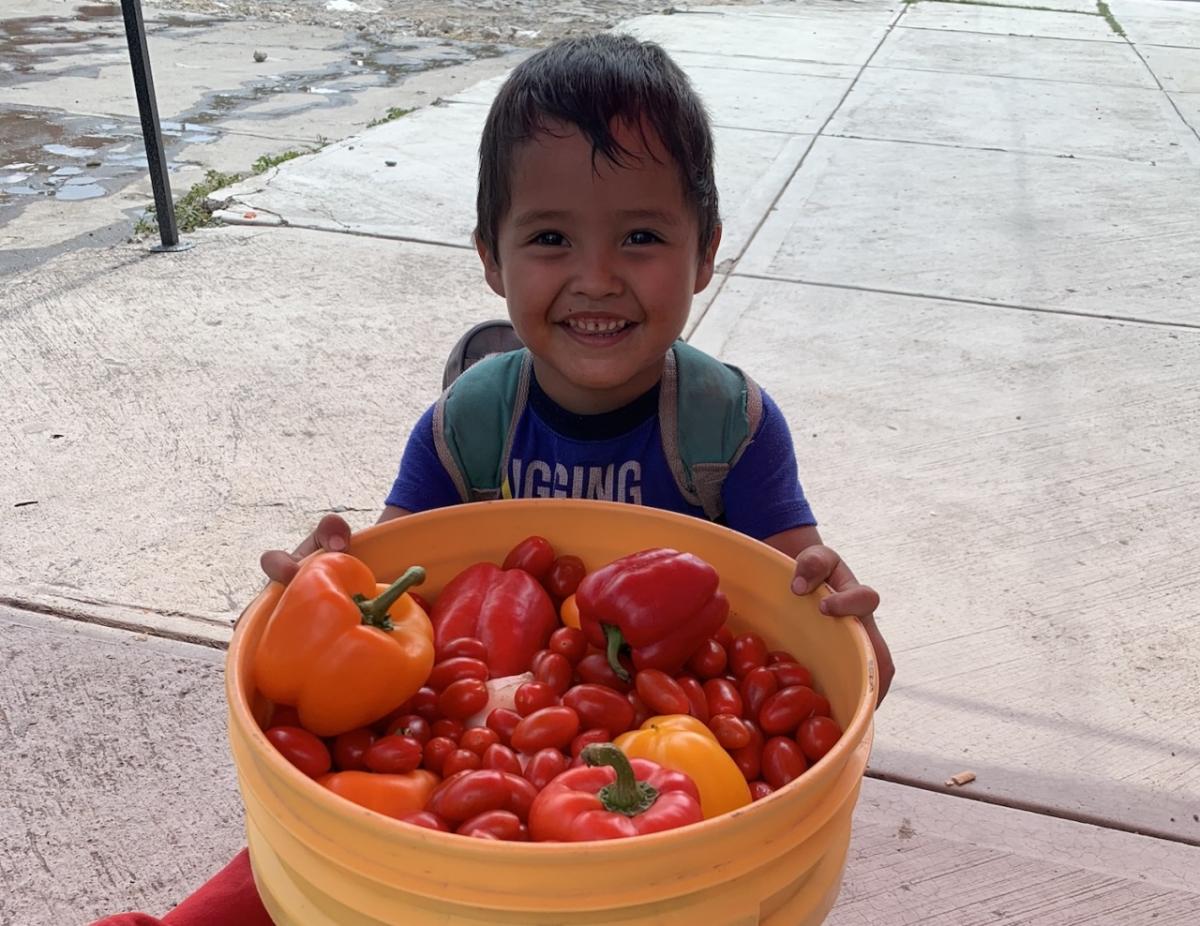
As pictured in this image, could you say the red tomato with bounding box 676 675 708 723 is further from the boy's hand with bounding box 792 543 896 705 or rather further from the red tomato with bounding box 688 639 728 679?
the boy's hand with bounding box 792 543 896 705

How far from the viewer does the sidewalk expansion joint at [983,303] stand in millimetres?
4176

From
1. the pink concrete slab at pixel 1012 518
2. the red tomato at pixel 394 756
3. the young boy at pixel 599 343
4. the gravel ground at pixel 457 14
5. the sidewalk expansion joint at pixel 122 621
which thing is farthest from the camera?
the gravel ground at pixel 457 14

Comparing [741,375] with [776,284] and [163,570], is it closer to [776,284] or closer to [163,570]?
[163,570]

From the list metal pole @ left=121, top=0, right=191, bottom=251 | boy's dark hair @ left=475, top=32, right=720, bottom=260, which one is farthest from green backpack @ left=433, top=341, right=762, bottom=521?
metal pole @ left=121, top=0, right=191, bottom=251

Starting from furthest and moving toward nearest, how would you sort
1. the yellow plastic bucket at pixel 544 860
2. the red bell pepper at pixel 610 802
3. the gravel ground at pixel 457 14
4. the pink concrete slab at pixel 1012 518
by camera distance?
the gravel ground at pixel 457 14 → the pink concrete slab at pixel 1012 518 → the red bell pepper at pixel 610 802 → the yellow plastic bucket at pixel 544 860

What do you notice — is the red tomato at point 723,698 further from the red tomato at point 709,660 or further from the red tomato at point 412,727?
the red tomato at point 412,727

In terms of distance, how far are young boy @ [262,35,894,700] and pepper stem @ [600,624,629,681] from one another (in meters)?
0.30

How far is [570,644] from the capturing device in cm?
167

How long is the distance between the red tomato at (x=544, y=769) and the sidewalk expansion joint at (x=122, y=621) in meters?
1.28

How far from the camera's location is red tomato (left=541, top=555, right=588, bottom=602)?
1723 millimetres

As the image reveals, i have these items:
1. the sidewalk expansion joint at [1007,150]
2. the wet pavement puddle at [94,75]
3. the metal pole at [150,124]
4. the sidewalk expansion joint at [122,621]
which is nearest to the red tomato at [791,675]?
the sidewalk expansion joint at [122,621]

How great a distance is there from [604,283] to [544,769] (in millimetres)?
744

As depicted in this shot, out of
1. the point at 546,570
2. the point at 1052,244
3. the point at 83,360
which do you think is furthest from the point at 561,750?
the point at 1052,244

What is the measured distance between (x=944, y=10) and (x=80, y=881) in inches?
493
